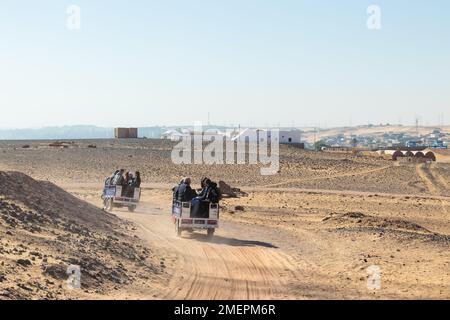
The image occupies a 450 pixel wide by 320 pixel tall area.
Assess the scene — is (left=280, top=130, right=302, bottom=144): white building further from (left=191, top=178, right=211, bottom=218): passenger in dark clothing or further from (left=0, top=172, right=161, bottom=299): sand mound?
(left=0, top=172, right=161, bottom=299): sand mound

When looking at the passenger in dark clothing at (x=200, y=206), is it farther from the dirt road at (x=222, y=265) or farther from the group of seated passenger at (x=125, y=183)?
the group of seated passenger at (x=125, y=183)

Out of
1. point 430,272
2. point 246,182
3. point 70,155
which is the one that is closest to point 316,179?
point 246,182

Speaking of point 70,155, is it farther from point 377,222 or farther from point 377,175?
point 377,222

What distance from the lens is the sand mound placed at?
46.2 ft

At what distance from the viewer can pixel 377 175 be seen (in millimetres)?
65250

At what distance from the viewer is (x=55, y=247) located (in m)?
16.9

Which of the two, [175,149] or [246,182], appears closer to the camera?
[246,182]

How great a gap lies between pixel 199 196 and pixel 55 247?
878cm

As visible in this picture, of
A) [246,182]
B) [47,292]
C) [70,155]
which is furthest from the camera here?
[70,155]

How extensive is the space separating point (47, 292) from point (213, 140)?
250 ft

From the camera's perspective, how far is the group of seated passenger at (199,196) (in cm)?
2462

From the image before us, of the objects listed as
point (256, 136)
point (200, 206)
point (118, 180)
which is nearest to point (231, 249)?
point (200, 206)

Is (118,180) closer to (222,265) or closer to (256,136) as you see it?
(222,265)
